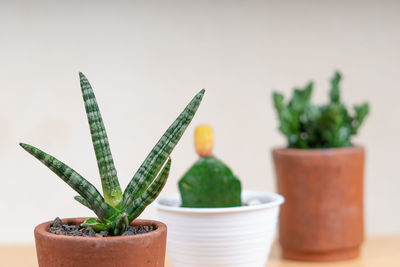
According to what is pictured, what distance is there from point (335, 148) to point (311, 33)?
0.46m

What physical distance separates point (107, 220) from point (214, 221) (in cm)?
21

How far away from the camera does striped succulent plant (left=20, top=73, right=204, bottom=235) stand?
0.59 m

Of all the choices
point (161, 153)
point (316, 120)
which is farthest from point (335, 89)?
point (161, 153)

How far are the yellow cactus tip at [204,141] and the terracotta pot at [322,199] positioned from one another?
23cm

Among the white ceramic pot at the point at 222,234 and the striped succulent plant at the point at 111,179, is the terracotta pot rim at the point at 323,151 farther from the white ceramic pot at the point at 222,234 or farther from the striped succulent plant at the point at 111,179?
the striped succulent plant at the point at 111,179

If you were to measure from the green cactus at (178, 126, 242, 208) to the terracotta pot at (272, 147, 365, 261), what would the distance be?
0.76 ft

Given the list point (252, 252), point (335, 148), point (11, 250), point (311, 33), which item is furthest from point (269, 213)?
point (311, 33)

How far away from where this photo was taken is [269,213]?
0.81 metres

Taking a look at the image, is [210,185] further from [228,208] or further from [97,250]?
[97,250]

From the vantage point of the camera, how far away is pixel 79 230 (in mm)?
613

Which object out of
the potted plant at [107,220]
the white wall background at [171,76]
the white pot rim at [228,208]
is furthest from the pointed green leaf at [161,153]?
the white wall background at [171,76]

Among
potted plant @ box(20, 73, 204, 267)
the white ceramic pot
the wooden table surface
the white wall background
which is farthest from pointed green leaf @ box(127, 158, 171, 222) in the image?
the white wall background

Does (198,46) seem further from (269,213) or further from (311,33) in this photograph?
(269,213)

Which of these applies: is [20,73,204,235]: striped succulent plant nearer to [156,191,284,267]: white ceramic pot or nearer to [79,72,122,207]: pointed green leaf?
[79,72,122,207]: pointed green leaf
